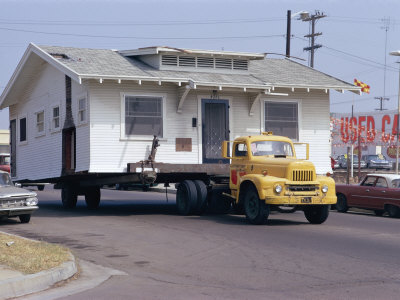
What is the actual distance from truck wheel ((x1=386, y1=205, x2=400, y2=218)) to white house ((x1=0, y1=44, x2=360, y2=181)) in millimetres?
2901

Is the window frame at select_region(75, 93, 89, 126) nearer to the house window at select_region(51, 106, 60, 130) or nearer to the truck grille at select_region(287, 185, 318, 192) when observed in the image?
the house window at select_region(51, 106, 60, 130)

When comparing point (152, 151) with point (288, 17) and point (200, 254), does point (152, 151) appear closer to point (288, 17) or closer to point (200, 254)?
point (200, 254)

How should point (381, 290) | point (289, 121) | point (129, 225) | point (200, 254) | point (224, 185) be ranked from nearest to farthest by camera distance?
point (381, 290)
point (200, 254)
point (129, 225)
point (224, 185)
point (289, 121)

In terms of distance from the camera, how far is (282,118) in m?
23.3

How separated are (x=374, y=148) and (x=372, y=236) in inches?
2289

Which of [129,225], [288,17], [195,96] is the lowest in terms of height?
[129,225]

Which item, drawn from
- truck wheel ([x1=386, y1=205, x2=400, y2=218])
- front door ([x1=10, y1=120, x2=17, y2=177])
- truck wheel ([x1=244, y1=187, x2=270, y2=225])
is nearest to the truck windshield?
truck wheel ([x1=244, y1=187, x2=270, y2=225])

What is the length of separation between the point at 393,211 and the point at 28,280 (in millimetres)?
15248

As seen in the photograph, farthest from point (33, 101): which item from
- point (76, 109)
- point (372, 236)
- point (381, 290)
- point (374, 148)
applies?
point (374, 148)

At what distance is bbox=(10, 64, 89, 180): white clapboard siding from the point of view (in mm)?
23609

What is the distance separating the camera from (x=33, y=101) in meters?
26.8

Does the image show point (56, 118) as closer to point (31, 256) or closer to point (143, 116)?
point (143, 116)

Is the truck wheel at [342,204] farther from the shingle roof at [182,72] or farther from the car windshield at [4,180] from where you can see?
the car windshield at [4,180]

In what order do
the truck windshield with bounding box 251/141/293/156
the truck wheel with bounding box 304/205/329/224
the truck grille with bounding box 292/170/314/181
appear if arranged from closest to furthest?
1. the truck grille with bounding box 292/170/314/181
2. the truck wheel with bounding box 304/205/329/224
3. the truck windshield with bounding box 251/141/293/156
